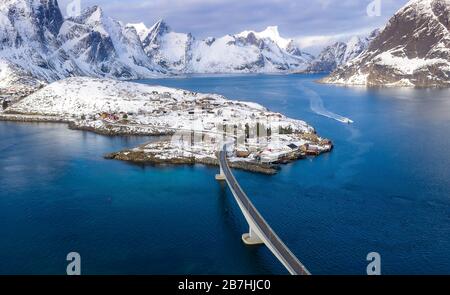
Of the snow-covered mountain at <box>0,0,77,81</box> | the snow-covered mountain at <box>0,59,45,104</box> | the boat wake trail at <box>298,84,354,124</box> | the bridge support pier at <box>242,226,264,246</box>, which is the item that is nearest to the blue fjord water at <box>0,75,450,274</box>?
the bridge support pier at <box>242,226,264,246</box>

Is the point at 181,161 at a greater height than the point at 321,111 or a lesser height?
lesser

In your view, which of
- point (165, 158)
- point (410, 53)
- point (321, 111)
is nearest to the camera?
point (165, 158)

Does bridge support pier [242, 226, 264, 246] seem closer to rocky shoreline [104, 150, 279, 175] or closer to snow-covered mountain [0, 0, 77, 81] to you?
rocky shoreline [104, 150, 279, 175]

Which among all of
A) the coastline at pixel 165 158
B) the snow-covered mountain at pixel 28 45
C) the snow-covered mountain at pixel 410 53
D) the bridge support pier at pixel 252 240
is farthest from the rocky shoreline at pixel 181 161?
the snow-covered mountain at pixel 410 53

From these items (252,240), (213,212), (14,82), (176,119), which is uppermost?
(14,82)


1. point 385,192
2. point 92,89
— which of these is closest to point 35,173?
point 385,192

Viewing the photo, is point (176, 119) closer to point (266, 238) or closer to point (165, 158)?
point (165, 158)

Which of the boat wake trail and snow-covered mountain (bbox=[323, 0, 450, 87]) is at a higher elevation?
snow-covered mountain (bbox=[323, 0, 450, 87])

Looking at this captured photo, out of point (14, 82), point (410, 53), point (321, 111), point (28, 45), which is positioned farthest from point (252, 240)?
point (28, 45)
